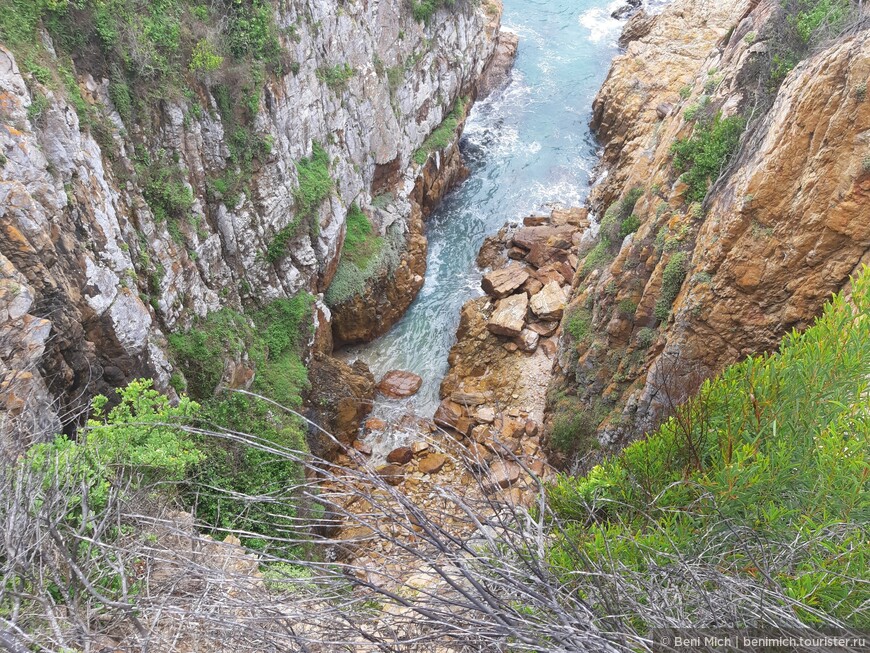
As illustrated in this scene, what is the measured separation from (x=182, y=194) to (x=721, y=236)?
9.87m

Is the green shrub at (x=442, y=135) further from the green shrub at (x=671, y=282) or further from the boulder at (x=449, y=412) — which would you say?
the green shrub at (x=671, y=282)

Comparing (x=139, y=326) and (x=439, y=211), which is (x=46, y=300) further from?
(x=439, y=211)

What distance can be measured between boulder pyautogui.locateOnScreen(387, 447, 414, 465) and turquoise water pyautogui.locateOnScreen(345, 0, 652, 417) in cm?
146

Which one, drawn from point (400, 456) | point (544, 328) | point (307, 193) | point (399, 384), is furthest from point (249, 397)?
point (544, 328)

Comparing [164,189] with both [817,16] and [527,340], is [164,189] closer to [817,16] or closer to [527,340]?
[527,340]

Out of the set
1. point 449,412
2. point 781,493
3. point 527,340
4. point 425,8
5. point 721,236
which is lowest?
point 449,412

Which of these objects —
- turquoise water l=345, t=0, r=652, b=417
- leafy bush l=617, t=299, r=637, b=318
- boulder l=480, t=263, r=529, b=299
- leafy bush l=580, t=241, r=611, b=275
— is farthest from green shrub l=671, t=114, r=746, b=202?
turquoise water l=345, t=0, r=652, b=417

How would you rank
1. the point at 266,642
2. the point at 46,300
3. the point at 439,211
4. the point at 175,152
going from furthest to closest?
the point at 439,211 < the point at 175,152 < the point at 46,300 < the point at 266,642

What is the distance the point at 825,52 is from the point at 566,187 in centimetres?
1435

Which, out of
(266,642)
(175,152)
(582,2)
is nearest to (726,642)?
(266,642)

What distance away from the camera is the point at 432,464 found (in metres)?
12.9

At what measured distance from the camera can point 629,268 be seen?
1070 centimetres

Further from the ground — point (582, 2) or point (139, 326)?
point (582, 2)

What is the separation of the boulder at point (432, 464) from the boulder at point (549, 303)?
216 inches
